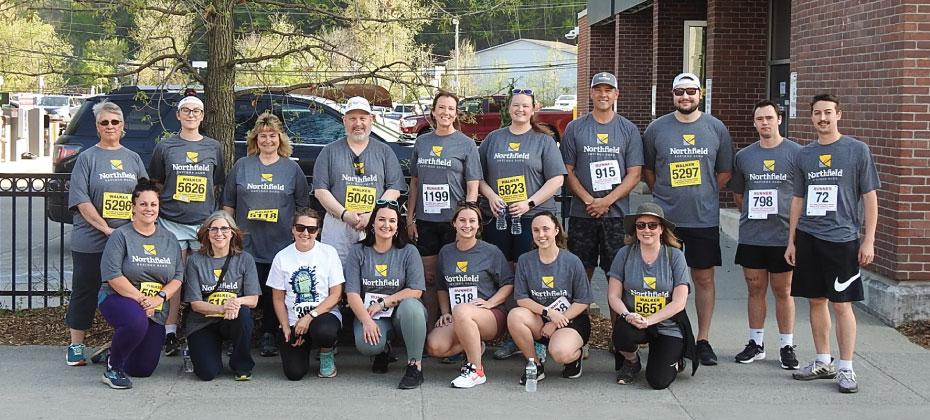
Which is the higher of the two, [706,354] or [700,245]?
[700,245]

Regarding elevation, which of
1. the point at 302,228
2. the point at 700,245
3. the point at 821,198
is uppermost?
the point at 821,198

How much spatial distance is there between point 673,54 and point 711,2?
3.55 m

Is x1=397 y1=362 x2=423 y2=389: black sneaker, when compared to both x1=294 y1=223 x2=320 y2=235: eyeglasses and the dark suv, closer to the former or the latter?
x1=294 y1=223 x2=320 y2=235: eyeglasses

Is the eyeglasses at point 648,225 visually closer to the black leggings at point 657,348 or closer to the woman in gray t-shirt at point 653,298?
the woman in gray t-shirt at point 653,298

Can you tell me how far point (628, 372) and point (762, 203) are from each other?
1.54m

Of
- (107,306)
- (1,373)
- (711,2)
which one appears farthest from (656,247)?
(711,2)

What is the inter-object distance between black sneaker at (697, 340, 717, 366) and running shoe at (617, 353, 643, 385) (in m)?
0.64

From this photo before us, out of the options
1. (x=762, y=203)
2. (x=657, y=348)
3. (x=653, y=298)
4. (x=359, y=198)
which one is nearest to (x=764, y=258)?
(x=762, y=203)

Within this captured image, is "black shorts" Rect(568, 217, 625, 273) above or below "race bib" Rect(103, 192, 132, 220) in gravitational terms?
below

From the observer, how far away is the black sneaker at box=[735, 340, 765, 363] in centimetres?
781

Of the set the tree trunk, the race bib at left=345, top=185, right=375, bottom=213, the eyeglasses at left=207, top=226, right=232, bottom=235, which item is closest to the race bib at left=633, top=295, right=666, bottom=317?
the race bib at left=345, top=185, right=375, bottom=213

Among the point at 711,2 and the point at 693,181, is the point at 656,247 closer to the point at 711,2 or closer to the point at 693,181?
the point at 693,181

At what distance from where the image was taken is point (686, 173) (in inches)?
302

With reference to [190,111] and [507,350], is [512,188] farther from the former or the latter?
[190,111]
